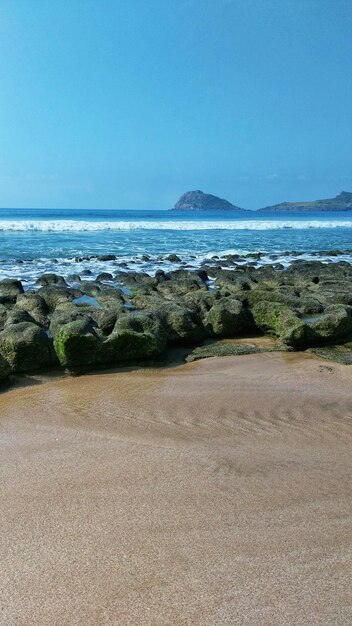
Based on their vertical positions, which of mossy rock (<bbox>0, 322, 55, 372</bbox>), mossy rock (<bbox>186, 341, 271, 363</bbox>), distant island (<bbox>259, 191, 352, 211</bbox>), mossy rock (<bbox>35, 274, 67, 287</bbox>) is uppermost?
distant island (<bbox>259, 191, 352, 211</bbox>)

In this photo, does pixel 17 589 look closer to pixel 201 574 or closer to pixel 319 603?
pixel 201 574

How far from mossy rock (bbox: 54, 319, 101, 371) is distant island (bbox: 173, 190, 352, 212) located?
131567mm

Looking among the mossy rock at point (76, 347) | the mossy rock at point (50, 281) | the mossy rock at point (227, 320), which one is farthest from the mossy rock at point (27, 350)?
the mossy rock at point (50, 281)

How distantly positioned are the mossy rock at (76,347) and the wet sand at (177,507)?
0.73 metres

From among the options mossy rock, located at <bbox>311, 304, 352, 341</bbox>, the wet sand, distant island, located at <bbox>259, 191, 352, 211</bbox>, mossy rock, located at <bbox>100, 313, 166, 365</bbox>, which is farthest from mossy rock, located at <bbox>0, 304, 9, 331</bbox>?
distant island, located at <bbox>259, 191, 352, 211</bbox>

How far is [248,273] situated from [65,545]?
38.6 feet

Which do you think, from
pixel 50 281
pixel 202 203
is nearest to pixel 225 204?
pixel 202 203

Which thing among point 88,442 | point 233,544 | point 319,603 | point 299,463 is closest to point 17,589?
point 233,544

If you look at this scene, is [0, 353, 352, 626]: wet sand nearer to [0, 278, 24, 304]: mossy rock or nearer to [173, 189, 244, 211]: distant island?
[0, 278, 24, 304]: mossy rock

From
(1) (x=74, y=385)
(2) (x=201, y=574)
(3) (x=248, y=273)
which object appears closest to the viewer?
(2) (x=201, y=574)

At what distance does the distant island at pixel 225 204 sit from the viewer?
133m

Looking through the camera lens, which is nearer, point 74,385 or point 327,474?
point 327,474

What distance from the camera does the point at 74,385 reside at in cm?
507

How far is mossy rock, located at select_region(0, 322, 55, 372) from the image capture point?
5391 mm
